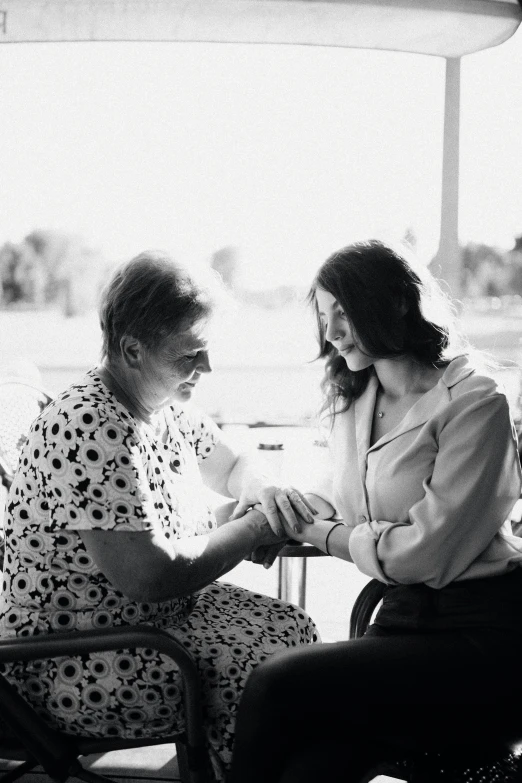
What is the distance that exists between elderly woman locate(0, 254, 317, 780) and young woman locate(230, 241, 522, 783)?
0.22 m

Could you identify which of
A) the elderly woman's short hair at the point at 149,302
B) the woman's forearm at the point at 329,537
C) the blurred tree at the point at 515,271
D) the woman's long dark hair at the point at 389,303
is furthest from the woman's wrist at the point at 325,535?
the blurred tree at the point at 515,271

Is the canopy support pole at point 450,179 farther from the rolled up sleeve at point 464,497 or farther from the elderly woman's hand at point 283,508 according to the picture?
the rolled up sleeve at point 464,497

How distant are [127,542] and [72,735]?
15.7 inches

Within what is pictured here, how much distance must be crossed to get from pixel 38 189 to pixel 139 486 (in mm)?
6721

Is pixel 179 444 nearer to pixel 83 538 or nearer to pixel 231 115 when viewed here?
pixel 83 538

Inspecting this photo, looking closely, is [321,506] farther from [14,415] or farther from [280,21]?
[280,21]

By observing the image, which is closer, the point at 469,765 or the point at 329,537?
the point at 469,765

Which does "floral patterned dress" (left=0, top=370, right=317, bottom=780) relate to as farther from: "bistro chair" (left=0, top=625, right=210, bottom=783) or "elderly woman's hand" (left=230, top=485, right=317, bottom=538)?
"elderly woman's hand" (left=230, top=485, right=317, bottom=538)

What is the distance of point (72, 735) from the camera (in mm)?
1491

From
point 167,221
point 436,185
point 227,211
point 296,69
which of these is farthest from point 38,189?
point 436,185

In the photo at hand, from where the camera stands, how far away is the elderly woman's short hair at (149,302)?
1590 mm

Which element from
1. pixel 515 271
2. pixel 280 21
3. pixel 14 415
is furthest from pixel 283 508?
pixel 515 271

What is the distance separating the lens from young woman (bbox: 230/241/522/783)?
53.4 inches

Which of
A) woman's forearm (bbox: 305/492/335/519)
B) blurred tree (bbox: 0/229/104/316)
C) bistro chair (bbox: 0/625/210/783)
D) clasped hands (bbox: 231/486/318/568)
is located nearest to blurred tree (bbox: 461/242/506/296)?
blurred tree (bbox: 0/229/104/316)
